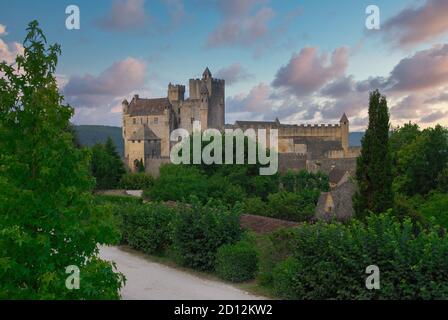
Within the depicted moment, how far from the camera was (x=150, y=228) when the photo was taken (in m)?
24.8

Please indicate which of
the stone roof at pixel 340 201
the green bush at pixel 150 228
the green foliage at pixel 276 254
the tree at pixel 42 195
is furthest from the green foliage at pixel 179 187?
the tree at pixel 42 195

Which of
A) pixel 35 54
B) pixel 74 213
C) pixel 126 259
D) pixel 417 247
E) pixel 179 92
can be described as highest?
pixel 179 92

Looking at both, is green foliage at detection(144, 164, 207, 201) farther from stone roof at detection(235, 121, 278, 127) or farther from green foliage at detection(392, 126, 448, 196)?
stone roof at detection(235, 121, 278, 127)

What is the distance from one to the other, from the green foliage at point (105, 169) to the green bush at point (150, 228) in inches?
1707

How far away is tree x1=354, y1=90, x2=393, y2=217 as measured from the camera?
24750 millimetres

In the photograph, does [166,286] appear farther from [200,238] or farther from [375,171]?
[375,171]

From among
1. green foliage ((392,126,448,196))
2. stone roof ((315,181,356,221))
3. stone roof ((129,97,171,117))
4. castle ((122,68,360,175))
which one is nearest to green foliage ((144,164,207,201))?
stone roof ((315,181,356,221))

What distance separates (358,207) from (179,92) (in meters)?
96.7

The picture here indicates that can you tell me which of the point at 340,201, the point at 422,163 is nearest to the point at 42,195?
the point at 340,201
